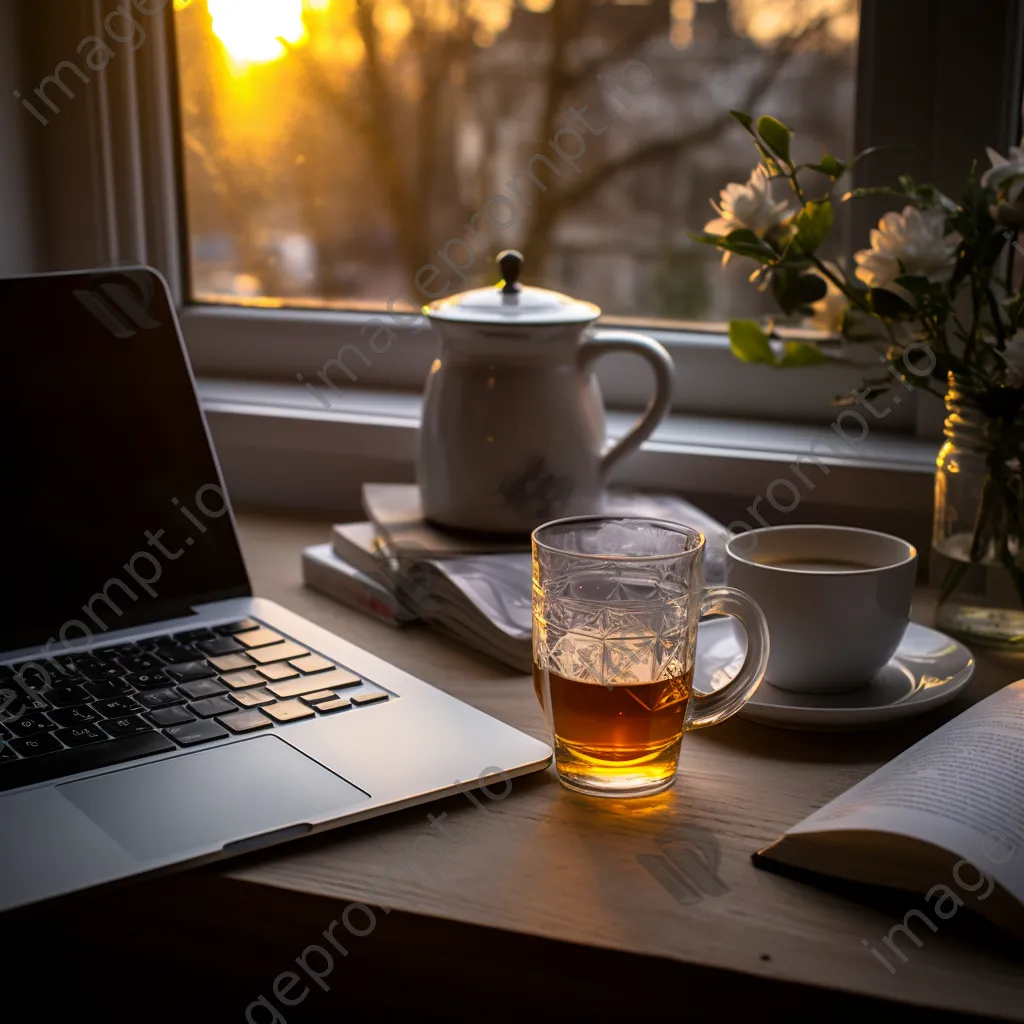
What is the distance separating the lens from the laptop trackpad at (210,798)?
0.56 meters

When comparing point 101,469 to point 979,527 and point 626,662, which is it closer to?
point 626,662

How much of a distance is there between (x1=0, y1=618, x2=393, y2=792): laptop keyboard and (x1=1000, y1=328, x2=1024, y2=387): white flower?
0.44m

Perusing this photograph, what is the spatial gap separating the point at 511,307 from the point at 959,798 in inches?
20.5

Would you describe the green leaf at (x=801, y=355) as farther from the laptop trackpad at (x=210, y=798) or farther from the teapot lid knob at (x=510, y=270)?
the laptop trackpad at (x=210, y=798)

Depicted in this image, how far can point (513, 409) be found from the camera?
0.94 metres

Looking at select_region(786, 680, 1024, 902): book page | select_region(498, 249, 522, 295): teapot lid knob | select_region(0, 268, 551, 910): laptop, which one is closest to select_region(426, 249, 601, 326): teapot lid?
select_region(498, 249, 522, 295): teapot lid knob

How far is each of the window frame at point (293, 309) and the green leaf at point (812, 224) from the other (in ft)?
0.86

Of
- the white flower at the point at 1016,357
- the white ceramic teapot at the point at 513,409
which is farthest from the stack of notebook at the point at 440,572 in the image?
the white flower at the point at 1016,357

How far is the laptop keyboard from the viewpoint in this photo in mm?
646

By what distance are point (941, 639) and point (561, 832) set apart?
0.35 meters

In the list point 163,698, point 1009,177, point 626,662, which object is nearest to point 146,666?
point 163,698

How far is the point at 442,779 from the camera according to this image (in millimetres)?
626

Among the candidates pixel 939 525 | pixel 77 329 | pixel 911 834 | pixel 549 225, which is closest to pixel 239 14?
pixel 549 225

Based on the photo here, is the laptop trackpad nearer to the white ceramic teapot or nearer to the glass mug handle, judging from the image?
the glass mug handle
